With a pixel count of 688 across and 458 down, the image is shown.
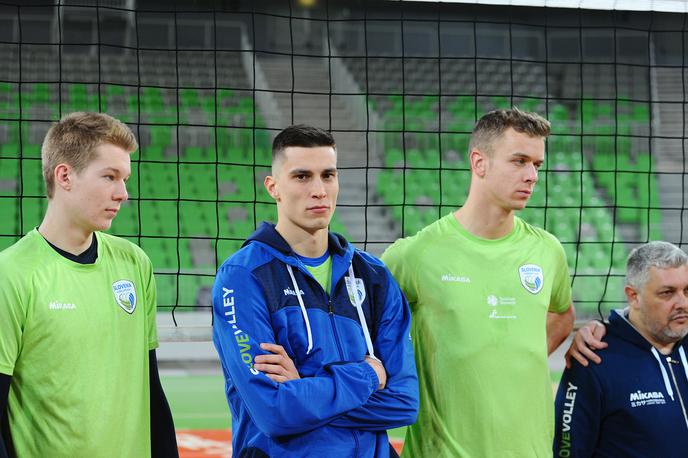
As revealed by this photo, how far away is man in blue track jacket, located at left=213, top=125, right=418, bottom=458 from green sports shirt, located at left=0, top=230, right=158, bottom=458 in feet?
1.13

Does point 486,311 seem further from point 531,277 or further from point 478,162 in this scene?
point 478,162

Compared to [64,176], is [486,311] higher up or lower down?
lower down

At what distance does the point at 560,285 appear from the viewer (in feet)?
13.5

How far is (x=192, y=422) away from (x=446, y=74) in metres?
13.0

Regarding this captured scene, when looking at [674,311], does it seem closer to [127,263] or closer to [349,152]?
[127,263]

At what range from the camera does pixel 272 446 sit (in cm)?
317

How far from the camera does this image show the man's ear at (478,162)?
386 cm

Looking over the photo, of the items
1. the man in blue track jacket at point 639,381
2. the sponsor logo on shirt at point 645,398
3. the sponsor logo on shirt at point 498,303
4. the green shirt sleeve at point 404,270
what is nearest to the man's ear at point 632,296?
the man in blue track jacket at point 639,381

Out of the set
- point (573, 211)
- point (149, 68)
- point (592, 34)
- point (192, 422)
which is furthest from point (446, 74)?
point (192, 422)

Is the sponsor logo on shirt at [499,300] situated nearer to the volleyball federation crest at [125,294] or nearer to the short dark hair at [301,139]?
the short dark hair at [301,139]

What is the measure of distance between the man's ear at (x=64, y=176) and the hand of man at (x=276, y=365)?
87 cm

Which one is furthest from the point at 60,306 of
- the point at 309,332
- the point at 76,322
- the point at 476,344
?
the point at 476,344

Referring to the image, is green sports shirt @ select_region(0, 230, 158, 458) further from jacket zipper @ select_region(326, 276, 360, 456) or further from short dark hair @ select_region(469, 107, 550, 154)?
short dark hair @ select_region(469, 107, 550, 154)

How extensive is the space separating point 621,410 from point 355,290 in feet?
4.60
